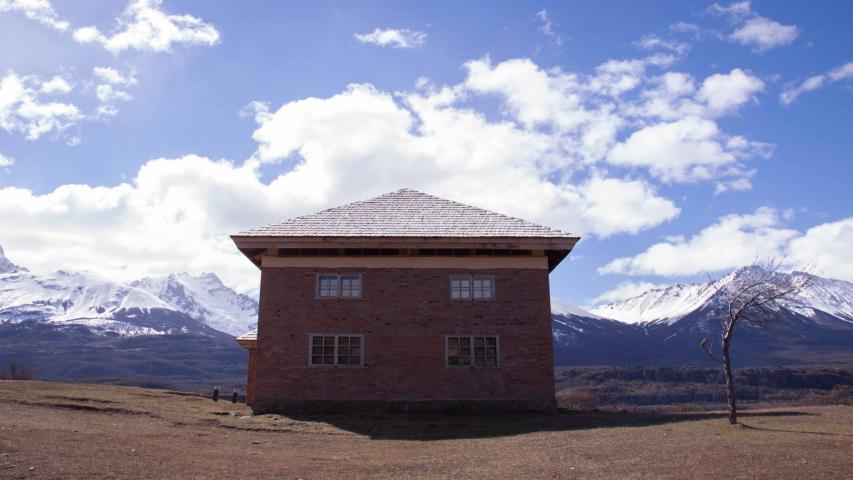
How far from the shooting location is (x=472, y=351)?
2484cm

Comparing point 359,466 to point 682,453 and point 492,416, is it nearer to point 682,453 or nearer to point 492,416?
point 682,453

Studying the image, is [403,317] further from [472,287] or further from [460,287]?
[472,287]

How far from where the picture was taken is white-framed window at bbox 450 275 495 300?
25.2 m

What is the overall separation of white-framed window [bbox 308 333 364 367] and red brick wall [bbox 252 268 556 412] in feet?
0.64

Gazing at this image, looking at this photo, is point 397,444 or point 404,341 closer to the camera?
point 397,444

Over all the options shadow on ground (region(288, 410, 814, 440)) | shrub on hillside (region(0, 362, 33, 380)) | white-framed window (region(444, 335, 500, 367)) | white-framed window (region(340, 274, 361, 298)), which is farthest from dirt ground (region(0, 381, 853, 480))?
shrub on hillside (region(0, 362, 33, 380))

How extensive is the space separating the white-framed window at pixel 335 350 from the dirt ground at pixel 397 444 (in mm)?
2041

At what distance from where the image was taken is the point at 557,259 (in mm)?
27078

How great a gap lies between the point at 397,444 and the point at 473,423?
174 inches

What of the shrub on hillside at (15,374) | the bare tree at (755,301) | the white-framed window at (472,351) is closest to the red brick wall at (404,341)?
the white-framed window at (472,351)

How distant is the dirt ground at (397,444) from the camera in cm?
1281

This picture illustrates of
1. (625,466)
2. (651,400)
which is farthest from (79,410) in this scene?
(651,400)

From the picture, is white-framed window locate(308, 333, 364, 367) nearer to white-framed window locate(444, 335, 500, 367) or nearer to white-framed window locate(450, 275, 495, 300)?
white-framed window locate(444, 335, 500, 367)

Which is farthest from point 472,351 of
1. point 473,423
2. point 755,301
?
point 755,301
